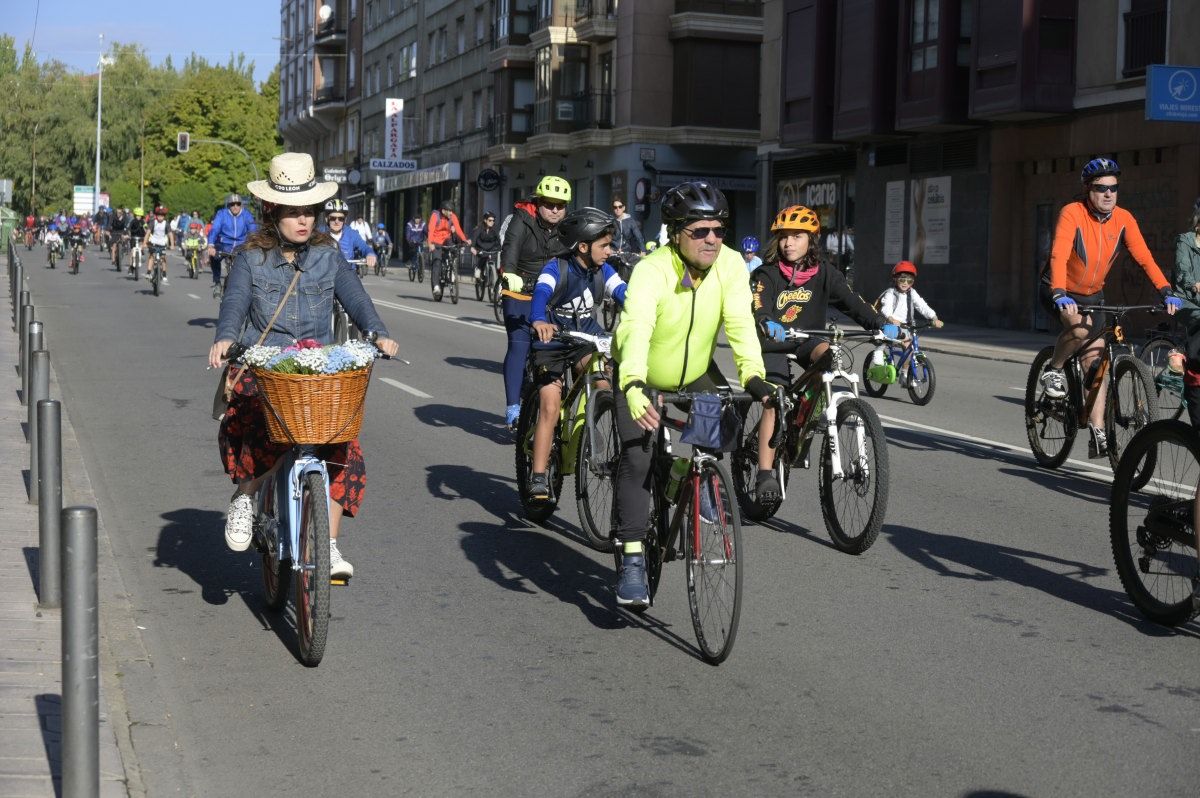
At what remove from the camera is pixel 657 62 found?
49375 millimetres

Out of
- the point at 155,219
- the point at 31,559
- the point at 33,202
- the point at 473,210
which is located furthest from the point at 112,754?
the point at 33,202

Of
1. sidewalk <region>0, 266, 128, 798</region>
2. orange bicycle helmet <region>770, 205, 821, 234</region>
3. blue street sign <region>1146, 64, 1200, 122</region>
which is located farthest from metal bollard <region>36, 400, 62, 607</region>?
blue street sign <region>1146, 64, 1200, 122</region>

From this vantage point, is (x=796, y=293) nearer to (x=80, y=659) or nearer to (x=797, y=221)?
(x=797, y=221)

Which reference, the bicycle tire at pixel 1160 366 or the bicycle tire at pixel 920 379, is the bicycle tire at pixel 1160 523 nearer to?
the bicycle tire at pixel 1160 366

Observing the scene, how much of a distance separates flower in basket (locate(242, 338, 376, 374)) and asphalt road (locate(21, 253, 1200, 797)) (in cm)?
107

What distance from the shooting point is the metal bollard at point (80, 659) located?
405 cm

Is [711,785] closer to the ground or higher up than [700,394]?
closer to the ground

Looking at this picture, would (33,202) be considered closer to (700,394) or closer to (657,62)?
(657,62)

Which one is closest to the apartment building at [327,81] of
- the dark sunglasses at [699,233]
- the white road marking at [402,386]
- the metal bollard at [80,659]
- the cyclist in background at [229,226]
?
the cyclist in background at [229,226]

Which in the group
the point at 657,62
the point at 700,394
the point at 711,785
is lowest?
the point at 711,785

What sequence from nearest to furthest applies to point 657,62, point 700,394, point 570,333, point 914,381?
point 700,394, point 570,333, point 914,381, point 657,62

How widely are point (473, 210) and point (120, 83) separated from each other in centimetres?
5248

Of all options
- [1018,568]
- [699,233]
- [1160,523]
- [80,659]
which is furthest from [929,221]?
[80,659]

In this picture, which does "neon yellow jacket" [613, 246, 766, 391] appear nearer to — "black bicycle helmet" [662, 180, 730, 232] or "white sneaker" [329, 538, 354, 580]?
"black bicycle helmet" [662, 180, 730, 232]
